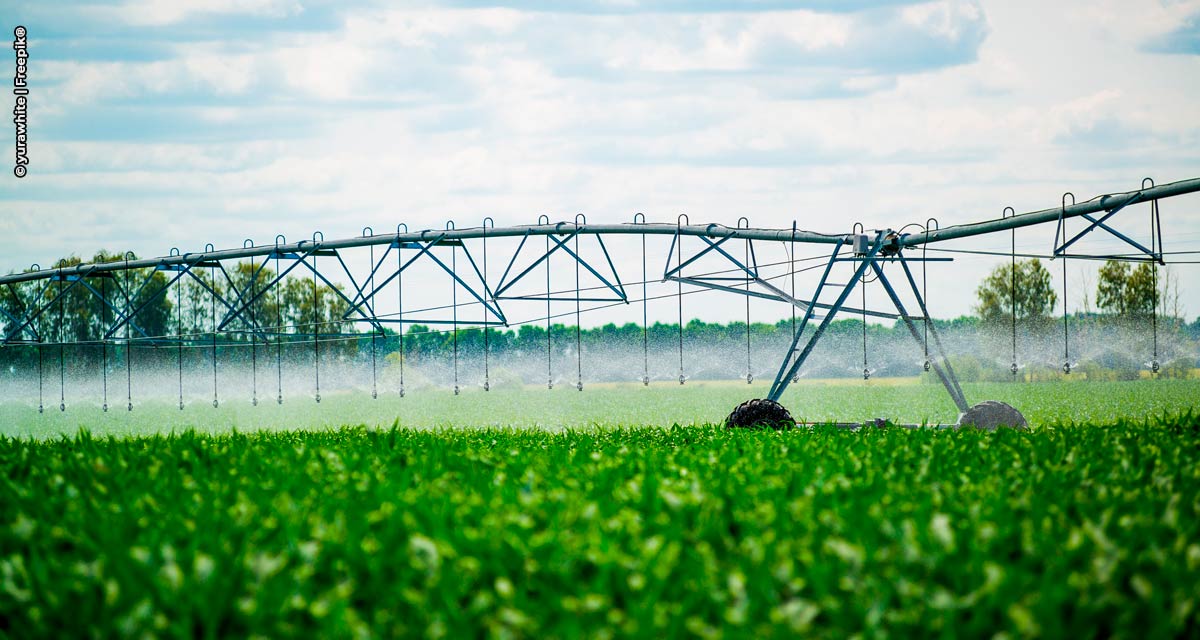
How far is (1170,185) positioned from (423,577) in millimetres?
10559

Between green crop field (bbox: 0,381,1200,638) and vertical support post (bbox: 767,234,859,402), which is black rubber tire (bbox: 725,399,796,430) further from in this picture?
green crop field (bbox: 0,381,1200,638)

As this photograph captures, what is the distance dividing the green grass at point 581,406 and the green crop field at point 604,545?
15.3m

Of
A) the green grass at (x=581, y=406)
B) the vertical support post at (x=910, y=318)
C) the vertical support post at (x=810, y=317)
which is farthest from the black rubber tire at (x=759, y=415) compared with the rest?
the green grass at (x=581, y=406)

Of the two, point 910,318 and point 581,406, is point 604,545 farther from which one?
point 581,406

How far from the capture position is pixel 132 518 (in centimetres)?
576

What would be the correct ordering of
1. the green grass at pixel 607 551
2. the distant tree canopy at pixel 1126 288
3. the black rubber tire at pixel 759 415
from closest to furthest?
the green grass at pixel 607 551, the black rubber tire at pixel 759 415, the distant tree canopy at pixel 1126 288

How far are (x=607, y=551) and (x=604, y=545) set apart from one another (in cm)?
5

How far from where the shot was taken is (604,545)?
189 inches

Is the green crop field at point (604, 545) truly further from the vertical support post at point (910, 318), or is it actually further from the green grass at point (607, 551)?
the vertical support post at point (910, 318)

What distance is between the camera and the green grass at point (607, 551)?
4.27 metres

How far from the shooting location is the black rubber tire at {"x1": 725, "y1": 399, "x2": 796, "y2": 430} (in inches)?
514

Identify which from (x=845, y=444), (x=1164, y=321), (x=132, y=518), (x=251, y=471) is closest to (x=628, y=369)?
(x=1164, y=321)

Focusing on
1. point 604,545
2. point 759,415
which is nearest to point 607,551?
point 604,545

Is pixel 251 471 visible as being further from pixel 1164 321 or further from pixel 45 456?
pixel 1164 321
